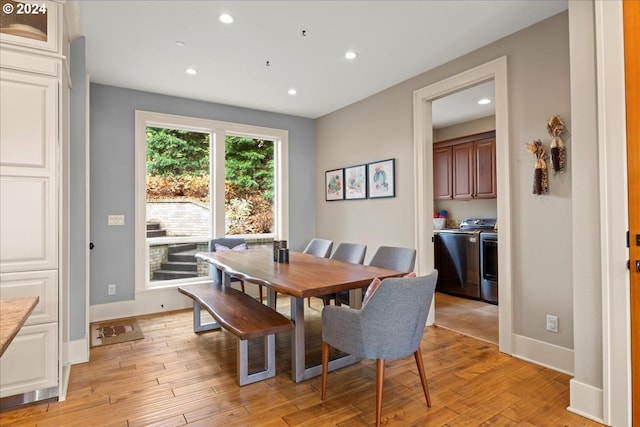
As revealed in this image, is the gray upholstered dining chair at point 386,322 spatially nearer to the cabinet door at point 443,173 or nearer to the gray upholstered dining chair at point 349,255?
the gray upholstered dining chair at point 349,255

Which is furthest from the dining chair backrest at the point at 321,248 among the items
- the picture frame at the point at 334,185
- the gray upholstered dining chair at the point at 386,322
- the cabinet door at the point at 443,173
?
the cabinet door at the point at 443,173

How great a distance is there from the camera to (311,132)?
18.3ft

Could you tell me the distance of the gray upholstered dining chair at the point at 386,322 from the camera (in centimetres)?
188

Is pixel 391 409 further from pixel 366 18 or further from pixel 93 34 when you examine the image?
pixel 93 34

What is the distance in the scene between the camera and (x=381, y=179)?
427cm

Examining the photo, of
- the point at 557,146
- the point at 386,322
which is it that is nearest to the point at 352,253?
the point at 386,322

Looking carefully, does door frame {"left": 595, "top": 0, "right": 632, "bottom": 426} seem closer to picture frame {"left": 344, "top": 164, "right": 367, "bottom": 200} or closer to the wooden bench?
the wooden bench

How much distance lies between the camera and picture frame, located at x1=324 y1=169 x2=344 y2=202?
16.4 feet

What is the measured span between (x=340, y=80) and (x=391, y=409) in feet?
10.7

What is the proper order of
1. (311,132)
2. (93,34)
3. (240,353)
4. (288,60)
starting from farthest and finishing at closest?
(311,132) → (288,60) → (93,34) → (240,353)

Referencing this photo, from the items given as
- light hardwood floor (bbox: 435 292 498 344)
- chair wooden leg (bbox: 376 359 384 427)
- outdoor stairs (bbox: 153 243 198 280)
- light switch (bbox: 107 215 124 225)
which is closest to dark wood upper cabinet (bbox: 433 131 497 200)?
light hardwood floor (bbox: 435 292 498 344)

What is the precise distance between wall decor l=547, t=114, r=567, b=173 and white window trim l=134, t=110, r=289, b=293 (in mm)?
3522

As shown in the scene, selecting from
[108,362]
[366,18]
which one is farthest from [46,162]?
[366,18]

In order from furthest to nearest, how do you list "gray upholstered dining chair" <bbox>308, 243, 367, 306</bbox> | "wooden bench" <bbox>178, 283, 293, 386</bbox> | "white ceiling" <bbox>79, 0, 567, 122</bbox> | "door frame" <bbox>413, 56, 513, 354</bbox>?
"gray upholstered dining chair" <bbox>308, 243, 367, 306</bbox>, "door frame" <bbox>413, 56, 513, 354</bbox>, "white ceiling" <bbox>79, 0, 567, 122</bbox>, "wooden bench" <bbox>178, 283, 293, 386</bbox>
